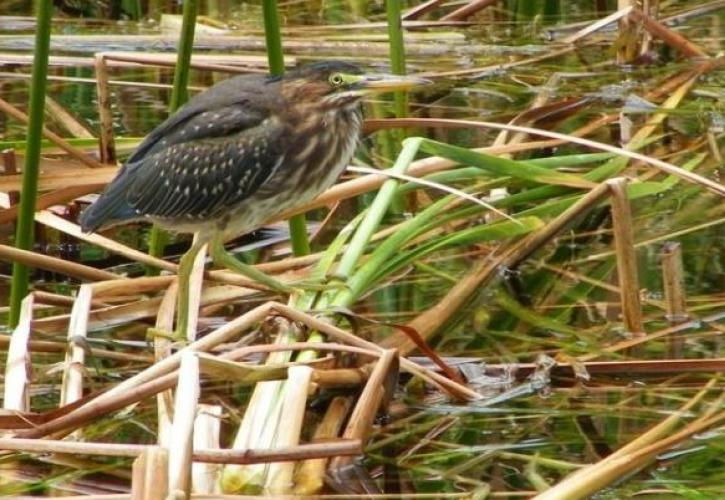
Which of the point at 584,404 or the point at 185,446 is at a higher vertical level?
the point at 185,446

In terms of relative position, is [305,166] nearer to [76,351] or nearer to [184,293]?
[184,293]

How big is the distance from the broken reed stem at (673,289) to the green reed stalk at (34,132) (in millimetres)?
2146

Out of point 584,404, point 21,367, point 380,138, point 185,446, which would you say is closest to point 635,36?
point 380,138

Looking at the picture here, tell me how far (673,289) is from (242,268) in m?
1.49

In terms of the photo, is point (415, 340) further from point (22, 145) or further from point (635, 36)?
point (635, 36)

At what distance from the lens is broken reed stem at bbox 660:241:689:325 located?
572 centimetres

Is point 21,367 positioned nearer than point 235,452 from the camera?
No

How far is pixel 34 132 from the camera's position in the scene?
17.4 feet

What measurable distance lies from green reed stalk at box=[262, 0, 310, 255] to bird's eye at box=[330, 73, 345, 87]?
0.18m

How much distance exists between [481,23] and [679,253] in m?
4.04

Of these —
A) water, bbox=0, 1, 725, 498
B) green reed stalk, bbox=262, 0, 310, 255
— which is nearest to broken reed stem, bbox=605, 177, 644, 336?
water, bbox=0, 1, 725, 498

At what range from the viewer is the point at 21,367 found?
4.97 meters

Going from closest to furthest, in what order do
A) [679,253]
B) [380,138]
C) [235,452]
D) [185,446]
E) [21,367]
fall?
[185,446] → [235,452] → [21,367] → [679,253] → [380,138]

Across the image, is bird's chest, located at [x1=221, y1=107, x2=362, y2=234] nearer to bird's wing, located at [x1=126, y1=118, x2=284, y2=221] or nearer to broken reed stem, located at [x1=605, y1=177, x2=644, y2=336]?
bird's wing, located at [x1=126, y1=118, x2=284, y2=221]
